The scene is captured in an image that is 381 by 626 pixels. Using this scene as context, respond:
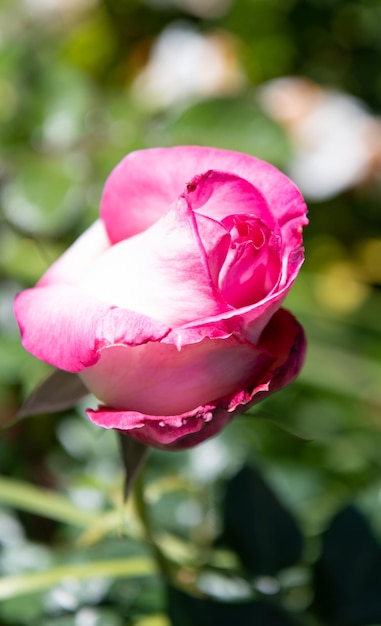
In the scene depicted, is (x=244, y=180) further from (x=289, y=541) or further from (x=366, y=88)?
(x=366, y=88)

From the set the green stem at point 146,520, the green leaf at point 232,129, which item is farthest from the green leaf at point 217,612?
the green leaf at point 232,129

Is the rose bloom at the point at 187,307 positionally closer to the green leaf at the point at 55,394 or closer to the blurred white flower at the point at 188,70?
the green leaf at the point at 55,394

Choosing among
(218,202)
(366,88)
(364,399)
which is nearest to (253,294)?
(218,202)

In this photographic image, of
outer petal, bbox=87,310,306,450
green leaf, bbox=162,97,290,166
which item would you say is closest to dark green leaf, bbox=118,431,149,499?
outer petal, bbox=87,310,306,450

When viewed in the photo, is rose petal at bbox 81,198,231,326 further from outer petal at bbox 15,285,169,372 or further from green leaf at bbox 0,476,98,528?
green leaf at bbox 0,476,98,528

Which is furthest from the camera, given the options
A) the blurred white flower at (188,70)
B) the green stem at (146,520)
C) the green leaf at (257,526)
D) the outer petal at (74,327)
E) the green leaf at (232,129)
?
the blurred white flower at (188,70)
